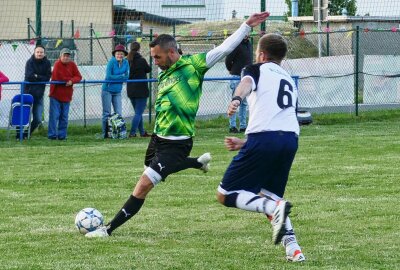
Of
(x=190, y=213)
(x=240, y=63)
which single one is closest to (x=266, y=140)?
(x=190, y=213)

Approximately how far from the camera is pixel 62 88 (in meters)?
18.4

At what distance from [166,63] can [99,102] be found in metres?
12.7

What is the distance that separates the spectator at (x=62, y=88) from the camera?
18375 millimetres

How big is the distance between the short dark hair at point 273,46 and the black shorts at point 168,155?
1.47 m

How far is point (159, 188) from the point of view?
39.6ft

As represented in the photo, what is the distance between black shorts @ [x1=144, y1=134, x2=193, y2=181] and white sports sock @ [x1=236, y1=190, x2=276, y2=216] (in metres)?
1.23

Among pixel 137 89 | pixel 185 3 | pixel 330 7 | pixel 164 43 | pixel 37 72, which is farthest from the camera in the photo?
pixel 330 7

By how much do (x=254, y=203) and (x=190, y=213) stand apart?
2608mm

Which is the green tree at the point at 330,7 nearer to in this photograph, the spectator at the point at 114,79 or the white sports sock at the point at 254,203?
the spectator at the point at 114,79

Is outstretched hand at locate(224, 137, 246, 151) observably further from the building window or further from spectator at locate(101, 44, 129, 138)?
the building window

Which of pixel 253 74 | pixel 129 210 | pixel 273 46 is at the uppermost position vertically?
pixel 273 46

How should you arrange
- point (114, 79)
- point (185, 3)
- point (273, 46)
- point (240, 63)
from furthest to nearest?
point (185, 3)
point (240, 63)
point (114, 79)
point (273, 46)

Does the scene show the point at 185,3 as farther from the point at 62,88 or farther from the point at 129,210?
the point at 129,210

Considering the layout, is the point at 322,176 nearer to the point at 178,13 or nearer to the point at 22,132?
the point at 22,132
